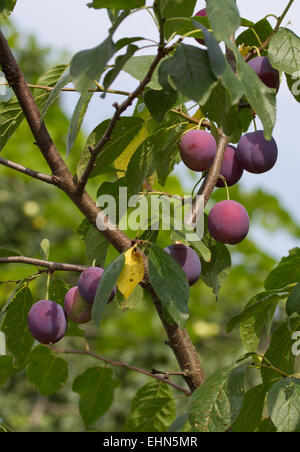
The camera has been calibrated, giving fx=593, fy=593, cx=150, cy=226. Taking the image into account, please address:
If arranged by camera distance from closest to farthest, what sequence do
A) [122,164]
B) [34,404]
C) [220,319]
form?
[122,164] < [220,319] < [34,404]

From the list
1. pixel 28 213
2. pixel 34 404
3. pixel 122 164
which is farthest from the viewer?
pixel 28 213

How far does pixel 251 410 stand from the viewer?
89 cm

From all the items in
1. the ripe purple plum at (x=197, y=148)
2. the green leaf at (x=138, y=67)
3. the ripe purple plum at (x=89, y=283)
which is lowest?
the ripe purple plum at (x=89, y=283)

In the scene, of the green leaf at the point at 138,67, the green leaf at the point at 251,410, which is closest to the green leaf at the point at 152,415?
the green leaf at the point at 251,410

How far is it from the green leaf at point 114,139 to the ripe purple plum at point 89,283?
0.54 ft

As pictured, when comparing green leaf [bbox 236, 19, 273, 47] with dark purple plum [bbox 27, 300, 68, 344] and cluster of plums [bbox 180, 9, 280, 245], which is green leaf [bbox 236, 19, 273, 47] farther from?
dark purple plum [bbox 27, 300, 68, 344]

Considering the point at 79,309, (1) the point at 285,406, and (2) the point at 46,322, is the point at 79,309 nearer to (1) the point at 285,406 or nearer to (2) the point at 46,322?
(2) the point at 46,322

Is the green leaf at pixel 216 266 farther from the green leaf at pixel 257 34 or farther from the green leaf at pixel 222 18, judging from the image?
the green leaf at pixel 222 18

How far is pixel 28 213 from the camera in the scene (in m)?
4.88

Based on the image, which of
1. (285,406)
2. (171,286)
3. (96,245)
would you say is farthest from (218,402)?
(96,245)

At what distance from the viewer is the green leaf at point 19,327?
3.24 ft
